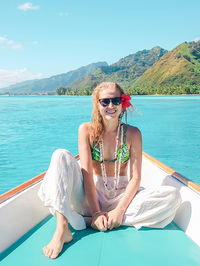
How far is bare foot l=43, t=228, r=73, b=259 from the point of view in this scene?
1241mm

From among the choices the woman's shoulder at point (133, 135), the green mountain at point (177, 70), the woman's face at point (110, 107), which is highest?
the green mountain at point (177, 70)

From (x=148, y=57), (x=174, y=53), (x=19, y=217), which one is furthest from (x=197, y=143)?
(x=148, y=57)

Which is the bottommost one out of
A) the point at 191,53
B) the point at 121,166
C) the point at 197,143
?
the point at 197,143

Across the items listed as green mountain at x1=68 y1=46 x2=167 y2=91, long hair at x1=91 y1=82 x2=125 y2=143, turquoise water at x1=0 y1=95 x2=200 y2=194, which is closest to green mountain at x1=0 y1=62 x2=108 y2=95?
green mountain at x1=68 y1=46 x2=167 y2=91

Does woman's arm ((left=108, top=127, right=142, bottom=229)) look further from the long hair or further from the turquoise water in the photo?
the turquoise water

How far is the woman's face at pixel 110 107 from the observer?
156cm

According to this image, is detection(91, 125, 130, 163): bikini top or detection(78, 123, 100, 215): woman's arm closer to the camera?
detection(78, 123, 100, 215): woman's arm

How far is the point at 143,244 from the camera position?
1370 mm

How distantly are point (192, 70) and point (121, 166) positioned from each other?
63.8 metres

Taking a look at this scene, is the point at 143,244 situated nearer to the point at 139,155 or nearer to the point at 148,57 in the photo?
the point at 139,155

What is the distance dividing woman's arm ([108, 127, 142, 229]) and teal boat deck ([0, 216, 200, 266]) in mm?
91

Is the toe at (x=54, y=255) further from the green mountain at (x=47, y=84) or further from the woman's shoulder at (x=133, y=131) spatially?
the green mountain at (x=47, y=84)

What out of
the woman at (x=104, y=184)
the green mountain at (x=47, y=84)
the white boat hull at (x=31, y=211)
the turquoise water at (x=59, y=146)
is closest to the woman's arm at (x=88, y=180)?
the woman at (x=104, y=184)

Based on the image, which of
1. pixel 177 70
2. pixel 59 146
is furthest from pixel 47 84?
pixel 59 146
